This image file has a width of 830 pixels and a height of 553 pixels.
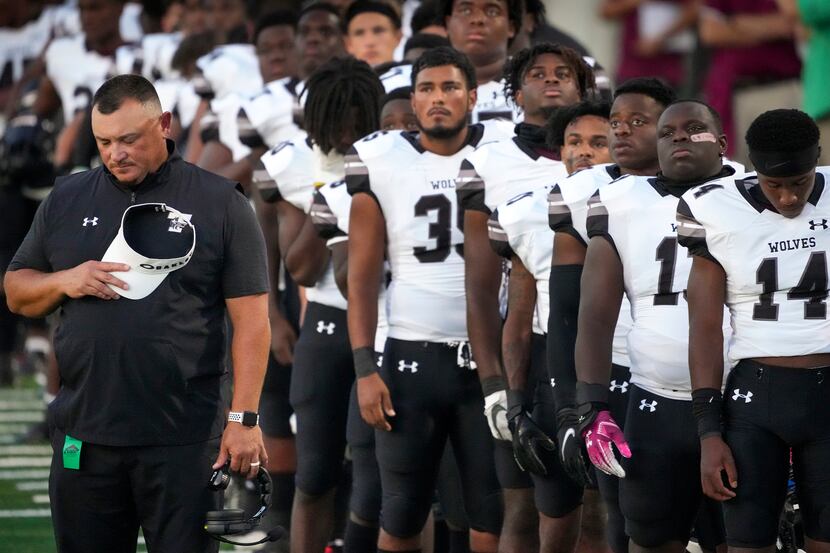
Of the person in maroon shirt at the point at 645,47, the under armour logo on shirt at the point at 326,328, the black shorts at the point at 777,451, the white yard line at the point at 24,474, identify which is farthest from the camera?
the person in maroon shirt at the point at 645,47

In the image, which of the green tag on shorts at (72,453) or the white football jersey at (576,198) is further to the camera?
the white football jersey at (576,198)

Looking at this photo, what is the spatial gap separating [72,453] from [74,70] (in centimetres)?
669

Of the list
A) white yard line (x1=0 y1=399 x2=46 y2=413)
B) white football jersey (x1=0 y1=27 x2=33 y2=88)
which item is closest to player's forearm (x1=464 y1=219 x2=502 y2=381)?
white yard line (x1=0 y1=399 x2=46 y2=413)

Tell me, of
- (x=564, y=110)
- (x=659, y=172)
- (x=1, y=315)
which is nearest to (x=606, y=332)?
(x=659, y=172)

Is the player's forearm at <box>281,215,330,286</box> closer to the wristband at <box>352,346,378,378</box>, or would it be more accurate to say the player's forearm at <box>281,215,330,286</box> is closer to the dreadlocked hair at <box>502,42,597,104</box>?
the wristband at <box>352,346,378,378</box>

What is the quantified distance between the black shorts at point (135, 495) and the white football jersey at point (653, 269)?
51.7 inches

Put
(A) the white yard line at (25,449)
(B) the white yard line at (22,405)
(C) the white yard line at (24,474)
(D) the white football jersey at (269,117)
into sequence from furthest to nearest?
(B) the white yard line at (22,405)
(A) the white yard line at (25,449)
(C) the white yard line at (24,474)
(D) the white football jersey at (269,117)

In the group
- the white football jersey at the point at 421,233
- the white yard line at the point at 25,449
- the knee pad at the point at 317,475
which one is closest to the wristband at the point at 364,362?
the white football jersey at the point at 421,233

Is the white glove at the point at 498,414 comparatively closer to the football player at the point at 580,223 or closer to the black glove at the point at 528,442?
the black glove at the point at 528,442

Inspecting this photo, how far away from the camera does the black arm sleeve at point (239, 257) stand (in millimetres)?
4871

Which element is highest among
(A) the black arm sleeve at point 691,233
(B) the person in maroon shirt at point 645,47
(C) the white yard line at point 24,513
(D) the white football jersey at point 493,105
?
(B) the person in maroon shirt at point 645,47

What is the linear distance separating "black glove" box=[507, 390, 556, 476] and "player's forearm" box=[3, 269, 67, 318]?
146 centimetres

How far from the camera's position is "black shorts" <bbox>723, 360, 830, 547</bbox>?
468 centimetres

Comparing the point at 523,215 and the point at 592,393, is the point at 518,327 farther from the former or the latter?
the point at 592,393
